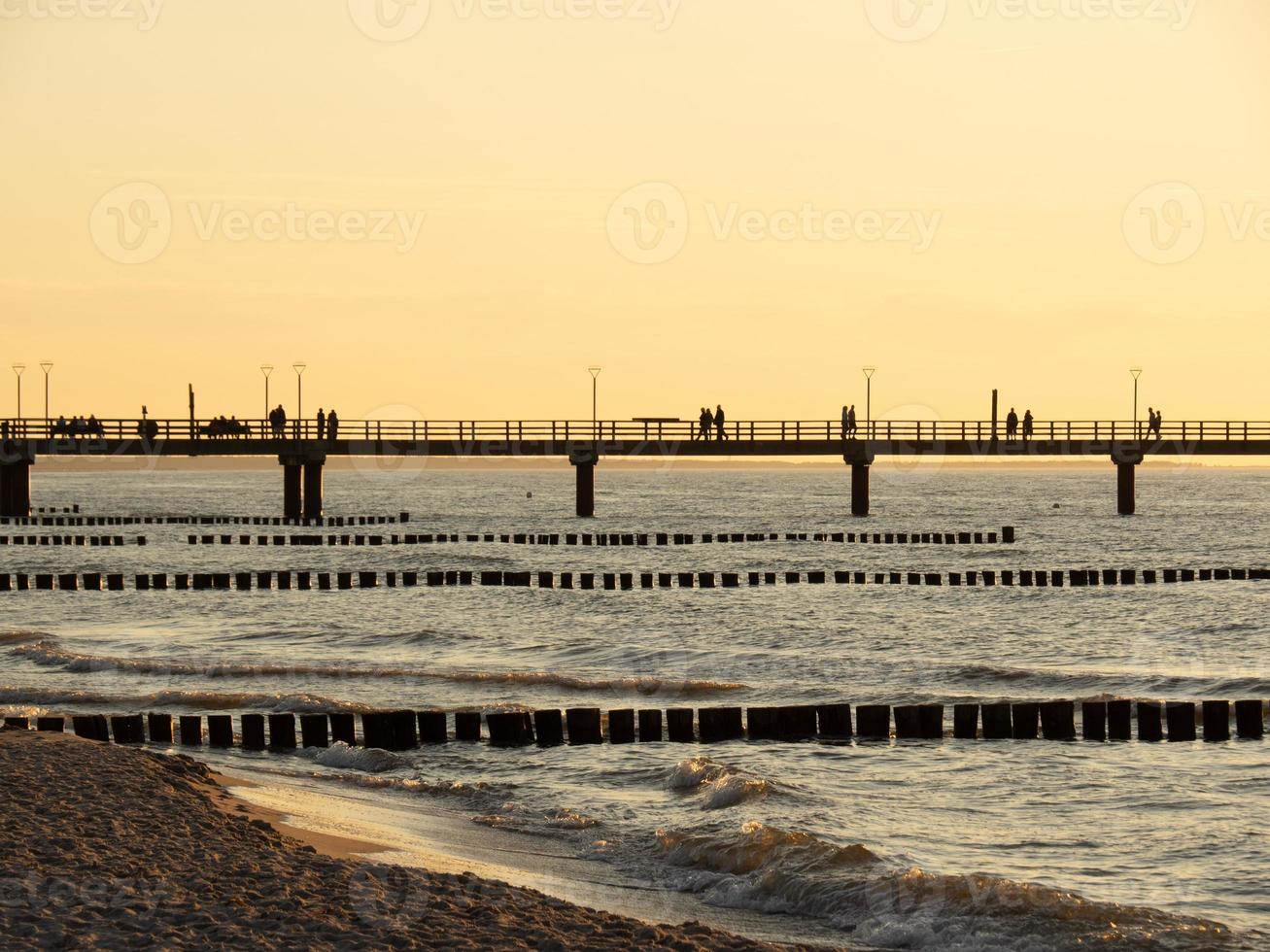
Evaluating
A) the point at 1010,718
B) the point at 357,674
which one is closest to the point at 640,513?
the point at 357,674

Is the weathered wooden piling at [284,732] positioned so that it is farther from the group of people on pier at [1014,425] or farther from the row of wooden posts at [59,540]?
the group of people on pier at [1014,425]

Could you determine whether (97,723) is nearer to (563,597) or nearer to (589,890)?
(589,890)

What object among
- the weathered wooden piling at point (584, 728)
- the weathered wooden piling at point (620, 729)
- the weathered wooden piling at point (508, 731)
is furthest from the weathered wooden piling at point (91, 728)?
the weathered wooden piling at point (620, 729)

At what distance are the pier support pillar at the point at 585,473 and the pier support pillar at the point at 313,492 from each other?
12185 mm

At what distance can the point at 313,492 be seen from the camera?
7906 cm

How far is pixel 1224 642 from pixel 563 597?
17.5 metres

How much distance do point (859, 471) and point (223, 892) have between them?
239 ft

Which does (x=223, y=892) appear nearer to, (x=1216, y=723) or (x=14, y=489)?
(x=1216, y=723)

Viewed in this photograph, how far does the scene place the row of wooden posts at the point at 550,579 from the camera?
45.2 metres

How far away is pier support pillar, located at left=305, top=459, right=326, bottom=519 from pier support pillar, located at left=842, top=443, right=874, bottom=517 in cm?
2499

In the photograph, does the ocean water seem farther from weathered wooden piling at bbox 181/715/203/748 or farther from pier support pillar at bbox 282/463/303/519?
pier support pillar at bbox 282/463/303/519

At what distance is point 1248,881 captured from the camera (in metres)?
13.6

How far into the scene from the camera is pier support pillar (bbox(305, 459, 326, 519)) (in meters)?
77.6

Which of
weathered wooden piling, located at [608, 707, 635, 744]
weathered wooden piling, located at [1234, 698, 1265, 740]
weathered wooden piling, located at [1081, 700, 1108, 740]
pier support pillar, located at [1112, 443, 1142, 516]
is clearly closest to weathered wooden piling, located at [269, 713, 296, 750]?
weathered wooden piling, located at [608, 707, 635, 744]
